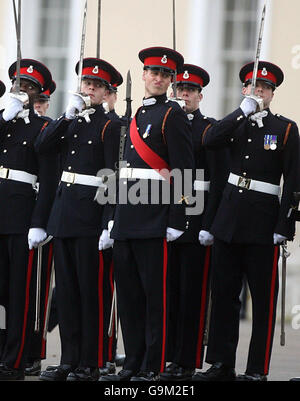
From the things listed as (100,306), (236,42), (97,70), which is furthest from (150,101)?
(236,42)

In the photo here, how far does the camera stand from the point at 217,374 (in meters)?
8.00

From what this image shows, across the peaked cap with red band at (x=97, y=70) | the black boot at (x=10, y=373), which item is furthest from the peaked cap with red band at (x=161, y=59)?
the black boot at (x=10, y=373)

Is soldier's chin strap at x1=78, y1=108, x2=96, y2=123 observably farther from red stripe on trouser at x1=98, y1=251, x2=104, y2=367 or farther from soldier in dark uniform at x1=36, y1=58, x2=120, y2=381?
red stripe on trouser at x1=98, y1=251, x2=104, y2=367

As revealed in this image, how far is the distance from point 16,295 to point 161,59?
5.77 ft

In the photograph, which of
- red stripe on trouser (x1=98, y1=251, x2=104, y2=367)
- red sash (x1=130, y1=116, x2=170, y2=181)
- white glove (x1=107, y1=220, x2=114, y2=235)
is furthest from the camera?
red stripe on trouser (x1=98, y1=251, x2=104, y2=367)

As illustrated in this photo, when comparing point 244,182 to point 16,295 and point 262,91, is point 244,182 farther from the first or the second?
point 16,295

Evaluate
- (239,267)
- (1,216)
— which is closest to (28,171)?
(1,216)

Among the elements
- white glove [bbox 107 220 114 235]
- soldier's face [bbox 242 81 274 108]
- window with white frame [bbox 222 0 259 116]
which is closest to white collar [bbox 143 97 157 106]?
soldier's face [bbox 242 81 274 108]

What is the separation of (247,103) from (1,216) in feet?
5.64

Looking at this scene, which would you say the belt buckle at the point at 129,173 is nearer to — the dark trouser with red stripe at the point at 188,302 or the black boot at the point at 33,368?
the dark trouser with red stripe at the point at 188,302

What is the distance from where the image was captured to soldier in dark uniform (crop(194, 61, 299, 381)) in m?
7.92

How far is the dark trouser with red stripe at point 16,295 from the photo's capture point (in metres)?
8.18

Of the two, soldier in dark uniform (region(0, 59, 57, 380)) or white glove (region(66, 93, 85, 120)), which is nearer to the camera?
white glove (region(66, 93, 85, 120))

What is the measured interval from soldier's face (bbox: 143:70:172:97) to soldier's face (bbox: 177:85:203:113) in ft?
2.41
